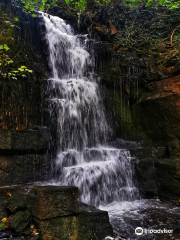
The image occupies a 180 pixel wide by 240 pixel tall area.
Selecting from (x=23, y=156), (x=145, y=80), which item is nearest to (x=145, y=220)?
(x=23, y=156)

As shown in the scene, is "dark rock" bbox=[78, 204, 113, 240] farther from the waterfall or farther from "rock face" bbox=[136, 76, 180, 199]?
"rock face" bbox=[136, 76, 180, 199]

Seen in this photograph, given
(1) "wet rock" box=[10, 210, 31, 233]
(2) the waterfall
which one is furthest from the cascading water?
(1) "wet rock" box=[10, 210, 31, 233]

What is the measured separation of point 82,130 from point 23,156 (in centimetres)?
255

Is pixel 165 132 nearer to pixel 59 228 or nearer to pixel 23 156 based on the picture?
pixel 23 156

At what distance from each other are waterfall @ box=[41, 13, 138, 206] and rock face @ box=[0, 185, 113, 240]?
7.96ft

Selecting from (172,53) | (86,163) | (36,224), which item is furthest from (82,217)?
(172,53)

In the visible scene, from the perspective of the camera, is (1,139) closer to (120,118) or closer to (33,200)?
(33,200)

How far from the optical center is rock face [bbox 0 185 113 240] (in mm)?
4348

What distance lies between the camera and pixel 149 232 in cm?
560

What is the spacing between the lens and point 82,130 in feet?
29.3

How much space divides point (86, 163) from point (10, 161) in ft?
6.92

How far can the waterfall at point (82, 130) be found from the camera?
7.42 meters

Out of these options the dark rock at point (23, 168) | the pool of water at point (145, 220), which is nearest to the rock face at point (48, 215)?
the pool of water at point (145, 220)

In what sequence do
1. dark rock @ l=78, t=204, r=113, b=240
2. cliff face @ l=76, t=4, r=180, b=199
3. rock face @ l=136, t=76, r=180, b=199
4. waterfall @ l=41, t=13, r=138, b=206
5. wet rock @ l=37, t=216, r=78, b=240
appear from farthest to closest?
1. cliff face @ l=76, t=4, r=180, b=199
2. rock face @ l=136, t=76, r=180, b=199
3. waterfall @ l=41, t=13, r=138, b=206
4. dark rock @ l=78, t=204, r=113, b=240
5. wet rock @ l=37, t=216, r=78, b=240
